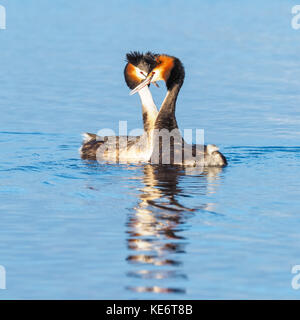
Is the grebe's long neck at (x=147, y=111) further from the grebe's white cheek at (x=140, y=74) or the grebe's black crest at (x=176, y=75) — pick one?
the grebe's black crest at (x=176, y=75)

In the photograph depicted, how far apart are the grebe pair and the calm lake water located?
0.38m

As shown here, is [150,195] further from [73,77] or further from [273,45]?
[273,45]

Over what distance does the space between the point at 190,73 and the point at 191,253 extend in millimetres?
15205

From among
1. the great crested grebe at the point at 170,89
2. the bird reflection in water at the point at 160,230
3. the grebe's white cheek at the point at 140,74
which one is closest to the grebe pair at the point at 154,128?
the great crested grebe at the point at 170,89

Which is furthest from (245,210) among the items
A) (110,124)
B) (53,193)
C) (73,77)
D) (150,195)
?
(73,77)

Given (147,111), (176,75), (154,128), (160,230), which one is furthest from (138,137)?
(160,230)

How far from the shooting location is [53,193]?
43.6 ft

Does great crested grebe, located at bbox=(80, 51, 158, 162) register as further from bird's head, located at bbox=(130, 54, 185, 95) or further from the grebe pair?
bird's head, located at bbox=(130, 54, 185, 95)

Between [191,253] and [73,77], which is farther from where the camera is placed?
[73,77]

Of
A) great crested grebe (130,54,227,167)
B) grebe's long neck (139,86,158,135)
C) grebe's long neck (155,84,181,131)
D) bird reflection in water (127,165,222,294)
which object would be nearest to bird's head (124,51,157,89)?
great crested grebe (130,54,227,167)

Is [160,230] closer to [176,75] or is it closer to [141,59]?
[176,75]

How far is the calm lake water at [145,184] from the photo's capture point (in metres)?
9.59
